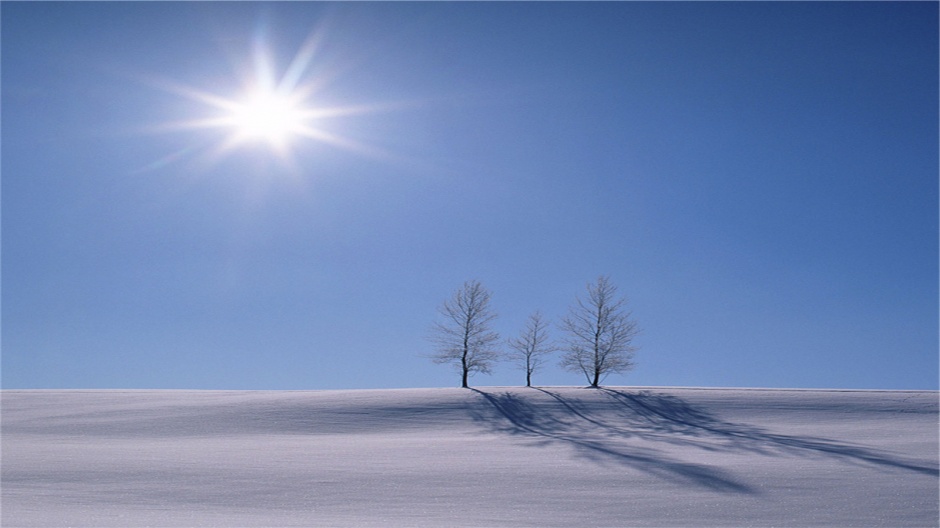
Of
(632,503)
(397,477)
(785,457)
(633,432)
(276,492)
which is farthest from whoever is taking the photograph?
(633,432)

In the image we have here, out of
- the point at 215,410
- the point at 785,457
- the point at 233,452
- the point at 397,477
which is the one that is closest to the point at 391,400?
the point at 215,410

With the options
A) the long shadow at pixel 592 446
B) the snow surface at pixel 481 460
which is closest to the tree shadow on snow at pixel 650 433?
the long shadow at pixel 592 446

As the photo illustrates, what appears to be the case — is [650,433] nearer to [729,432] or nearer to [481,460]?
[729,432]

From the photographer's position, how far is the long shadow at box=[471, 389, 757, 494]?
46.2 ft

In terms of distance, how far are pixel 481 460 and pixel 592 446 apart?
461cm

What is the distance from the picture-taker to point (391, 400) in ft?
99.6

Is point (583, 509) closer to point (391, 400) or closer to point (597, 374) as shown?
point (391, 400)

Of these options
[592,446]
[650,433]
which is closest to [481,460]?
[592,446]

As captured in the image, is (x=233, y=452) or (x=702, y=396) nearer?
(x=233, y=452)

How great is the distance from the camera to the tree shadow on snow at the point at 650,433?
15.4m

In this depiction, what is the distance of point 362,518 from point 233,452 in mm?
9115

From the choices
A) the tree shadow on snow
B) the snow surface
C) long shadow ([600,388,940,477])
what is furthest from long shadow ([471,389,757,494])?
long shadow ([600,388,940,477])

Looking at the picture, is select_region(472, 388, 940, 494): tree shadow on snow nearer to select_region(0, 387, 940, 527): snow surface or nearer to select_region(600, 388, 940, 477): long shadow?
select_region(600, 388, 940, 477): long shadow

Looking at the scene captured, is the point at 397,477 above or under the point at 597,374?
under
